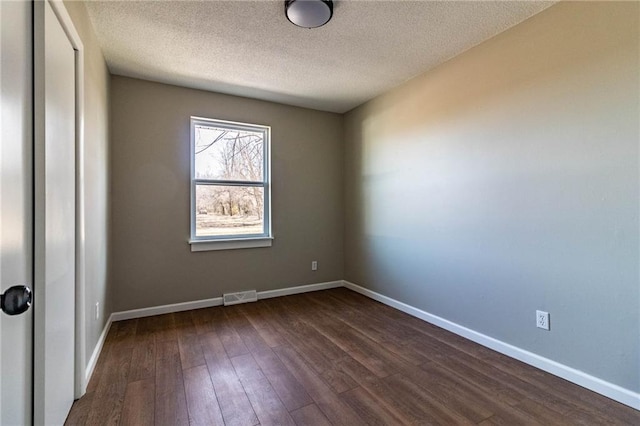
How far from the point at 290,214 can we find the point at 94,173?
7.03ft

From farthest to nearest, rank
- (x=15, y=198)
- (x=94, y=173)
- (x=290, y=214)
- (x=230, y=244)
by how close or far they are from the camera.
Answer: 1. (x=290, y=214)
2. (x=230, y=244)
3. (x=94, y=173)
4. (x=15, y=198)

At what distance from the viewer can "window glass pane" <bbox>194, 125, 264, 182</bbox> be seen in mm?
3393

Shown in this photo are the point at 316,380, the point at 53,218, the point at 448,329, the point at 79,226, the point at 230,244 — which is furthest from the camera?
the point at 230,244

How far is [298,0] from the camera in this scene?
186cm

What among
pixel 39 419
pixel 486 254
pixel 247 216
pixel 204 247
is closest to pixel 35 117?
pixel 39 419

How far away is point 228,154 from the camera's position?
140 inches

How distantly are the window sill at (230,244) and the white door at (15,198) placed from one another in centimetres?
213

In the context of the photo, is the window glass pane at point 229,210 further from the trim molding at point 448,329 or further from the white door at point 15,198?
the white door at point 15,198

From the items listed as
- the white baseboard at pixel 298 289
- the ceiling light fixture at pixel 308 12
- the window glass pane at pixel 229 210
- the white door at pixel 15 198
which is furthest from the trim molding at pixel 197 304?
the ceiling light fixture at pixel 308 12

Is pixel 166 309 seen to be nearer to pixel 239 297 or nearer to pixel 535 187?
pixel 239 297

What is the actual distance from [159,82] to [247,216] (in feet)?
5.64

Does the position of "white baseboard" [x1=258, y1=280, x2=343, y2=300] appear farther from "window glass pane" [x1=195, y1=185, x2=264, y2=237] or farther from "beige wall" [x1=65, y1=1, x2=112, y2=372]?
"beige wall" [x1=65, y1=1, x2=112, y2=372]

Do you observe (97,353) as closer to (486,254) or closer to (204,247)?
(204,247)

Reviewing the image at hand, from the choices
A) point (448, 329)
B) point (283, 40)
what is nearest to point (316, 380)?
point (448, 329)
